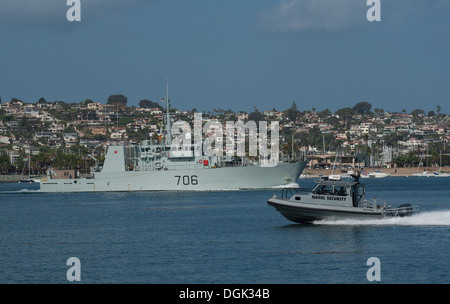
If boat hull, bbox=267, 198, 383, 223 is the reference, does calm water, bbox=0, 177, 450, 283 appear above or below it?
below

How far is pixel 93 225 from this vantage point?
46.7 meters

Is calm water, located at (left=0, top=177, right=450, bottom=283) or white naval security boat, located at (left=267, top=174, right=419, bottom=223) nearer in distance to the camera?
calm water, located at (left=0, top=177, right=450, bottom=283)

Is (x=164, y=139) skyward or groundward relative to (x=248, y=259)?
skyward

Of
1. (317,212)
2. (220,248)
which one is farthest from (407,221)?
(220,248)

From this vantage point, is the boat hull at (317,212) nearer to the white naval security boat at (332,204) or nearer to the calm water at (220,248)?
the white naval security boat at (332,204)

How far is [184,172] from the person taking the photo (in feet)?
266

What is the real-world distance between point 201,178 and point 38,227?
3579cm

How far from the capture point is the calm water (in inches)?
1096

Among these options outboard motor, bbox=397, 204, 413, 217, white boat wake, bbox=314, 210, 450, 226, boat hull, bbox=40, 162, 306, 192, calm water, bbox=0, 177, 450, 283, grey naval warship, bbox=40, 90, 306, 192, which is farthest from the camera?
grey naval warship, bbox=40, 90, 306, 192

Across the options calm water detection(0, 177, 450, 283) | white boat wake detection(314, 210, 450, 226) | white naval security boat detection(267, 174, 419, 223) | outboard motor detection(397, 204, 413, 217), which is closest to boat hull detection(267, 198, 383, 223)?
white naval security boat detection(267, 174, 419, 223)

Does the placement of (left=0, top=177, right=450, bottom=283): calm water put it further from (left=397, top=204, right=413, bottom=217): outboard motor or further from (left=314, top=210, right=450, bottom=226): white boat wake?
(left=397, top=204, right=413, bottom=217): outboard motor

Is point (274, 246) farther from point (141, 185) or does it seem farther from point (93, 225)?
point (141, 185)

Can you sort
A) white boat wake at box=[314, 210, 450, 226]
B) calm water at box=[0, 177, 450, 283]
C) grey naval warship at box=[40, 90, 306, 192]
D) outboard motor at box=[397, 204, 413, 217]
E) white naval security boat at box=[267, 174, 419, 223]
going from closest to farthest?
1. calm water at box=[0, 177, 450, 283]
2. white naval security boat at box=[267, 174, 419, 223]
3. white boat wake at box=[314, 210, 450, 226]
4. outboard motor at box=[397, 204, 413, 217]
5. grey naval warship at box=[40, 90, 306, 192]
